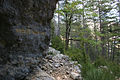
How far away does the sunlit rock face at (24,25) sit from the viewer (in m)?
1.58

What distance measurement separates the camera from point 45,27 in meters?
2.26

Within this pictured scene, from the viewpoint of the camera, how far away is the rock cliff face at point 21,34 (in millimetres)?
1586

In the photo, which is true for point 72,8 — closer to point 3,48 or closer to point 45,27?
point 45,27

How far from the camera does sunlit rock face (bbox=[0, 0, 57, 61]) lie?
158cm

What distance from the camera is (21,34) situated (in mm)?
Answer: 1774

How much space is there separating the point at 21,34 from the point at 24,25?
0.22 metres

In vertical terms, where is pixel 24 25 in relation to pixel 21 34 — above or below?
above

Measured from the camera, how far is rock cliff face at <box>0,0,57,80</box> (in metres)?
1.59

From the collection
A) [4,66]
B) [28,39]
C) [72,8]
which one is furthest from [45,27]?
[72,8]

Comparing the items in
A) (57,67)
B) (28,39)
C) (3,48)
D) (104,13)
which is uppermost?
(104,13)

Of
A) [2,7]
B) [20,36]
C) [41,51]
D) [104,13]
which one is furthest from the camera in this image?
[104,13]

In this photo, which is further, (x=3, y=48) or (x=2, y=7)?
(x=3, y=48)

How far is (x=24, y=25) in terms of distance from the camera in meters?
1.82

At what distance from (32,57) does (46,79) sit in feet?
2.17
